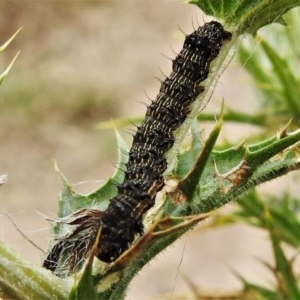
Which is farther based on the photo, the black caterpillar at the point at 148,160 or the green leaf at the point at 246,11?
the green leaf at the point at 246,11

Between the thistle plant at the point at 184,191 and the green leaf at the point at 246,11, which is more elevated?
the green leaf at the point at 246,11

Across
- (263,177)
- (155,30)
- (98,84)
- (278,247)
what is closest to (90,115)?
(98,84)

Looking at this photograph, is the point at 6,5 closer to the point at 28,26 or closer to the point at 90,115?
the point at 28,26

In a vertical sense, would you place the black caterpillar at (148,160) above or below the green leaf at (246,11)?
below

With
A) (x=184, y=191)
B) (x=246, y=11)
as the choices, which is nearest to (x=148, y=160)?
(x=184, y=191)

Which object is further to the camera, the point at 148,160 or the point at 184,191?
the point at 148,160

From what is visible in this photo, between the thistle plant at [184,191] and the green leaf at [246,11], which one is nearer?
the thistle plant at [184,191]

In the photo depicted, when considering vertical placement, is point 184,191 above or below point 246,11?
below

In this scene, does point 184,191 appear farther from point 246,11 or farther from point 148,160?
point 246,11

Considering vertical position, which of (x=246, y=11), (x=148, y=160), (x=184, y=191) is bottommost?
(x=184, y=191)
